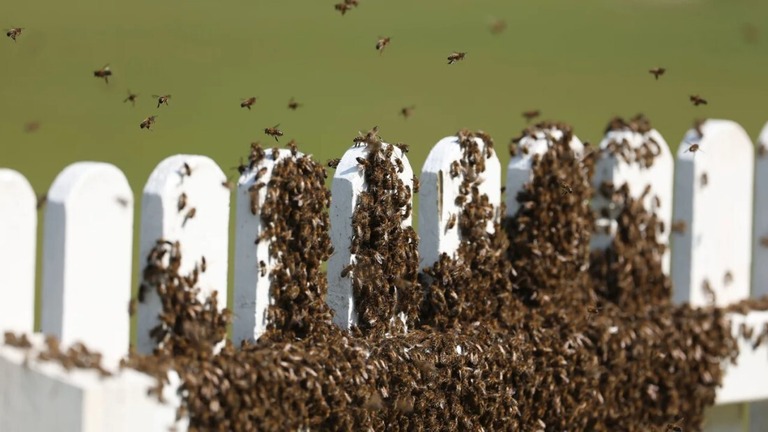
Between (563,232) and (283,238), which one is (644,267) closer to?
(563,232)

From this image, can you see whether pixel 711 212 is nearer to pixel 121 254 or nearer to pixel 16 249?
pixel 121 254

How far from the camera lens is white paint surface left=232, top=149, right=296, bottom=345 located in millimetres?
3977

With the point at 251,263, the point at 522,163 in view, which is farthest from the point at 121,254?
the point at 522,163

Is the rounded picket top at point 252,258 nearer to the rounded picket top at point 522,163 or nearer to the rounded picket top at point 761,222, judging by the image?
the rounded picket top at point 522,163

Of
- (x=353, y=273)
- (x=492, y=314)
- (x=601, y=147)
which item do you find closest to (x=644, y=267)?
(x=601, y=147)

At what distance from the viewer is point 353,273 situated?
4.24 metres

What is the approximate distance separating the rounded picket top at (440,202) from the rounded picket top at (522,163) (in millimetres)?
325

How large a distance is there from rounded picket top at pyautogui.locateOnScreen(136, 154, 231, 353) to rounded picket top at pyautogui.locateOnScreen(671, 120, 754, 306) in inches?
96.7

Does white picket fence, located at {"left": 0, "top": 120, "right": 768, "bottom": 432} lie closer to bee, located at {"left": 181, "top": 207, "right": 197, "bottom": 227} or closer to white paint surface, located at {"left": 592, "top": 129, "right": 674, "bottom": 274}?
bee, located at {"left": 181, "top": 207, "right": 197, "bottom": 227}

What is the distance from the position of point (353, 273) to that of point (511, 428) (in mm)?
893

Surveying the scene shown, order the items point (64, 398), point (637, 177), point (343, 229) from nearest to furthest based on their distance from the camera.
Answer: point (64, 398) → point (343, 229) → point (637, 177)

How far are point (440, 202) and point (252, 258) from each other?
827 mm

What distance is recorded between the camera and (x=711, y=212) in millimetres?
5617

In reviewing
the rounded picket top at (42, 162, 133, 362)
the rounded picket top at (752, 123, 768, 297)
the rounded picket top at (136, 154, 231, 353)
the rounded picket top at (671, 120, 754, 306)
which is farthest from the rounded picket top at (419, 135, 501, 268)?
the rounded picket top at (752, 123, 768, 297)
